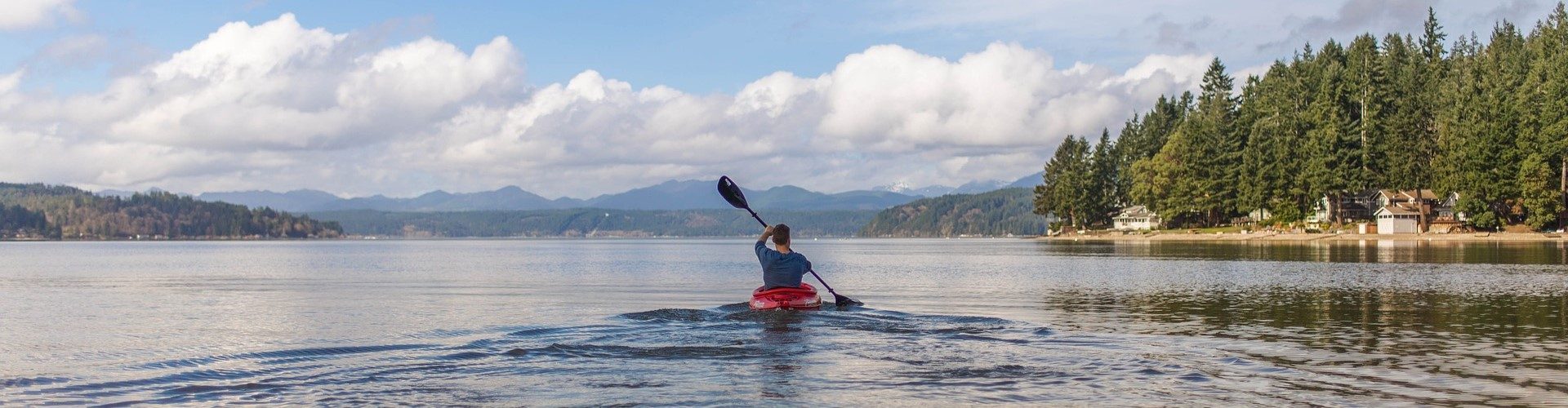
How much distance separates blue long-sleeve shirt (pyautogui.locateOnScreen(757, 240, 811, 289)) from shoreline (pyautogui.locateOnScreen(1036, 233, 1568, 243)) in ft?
295

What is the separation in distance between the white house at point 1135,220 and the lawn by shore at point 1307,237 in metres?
6.81

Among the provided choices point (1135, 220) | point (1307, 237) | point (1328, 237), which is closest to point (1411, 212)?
point (1328, 237)

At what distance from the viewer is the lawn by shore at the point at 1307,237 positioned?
3829 inches

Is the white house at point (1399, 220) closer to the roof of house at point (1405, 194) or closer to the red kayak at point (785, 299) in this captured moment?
the roof of house at point (1405, 194)

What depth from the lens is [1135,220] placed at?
574 feet

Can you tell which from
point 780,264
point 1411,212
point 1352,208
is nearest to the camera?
point 780,264

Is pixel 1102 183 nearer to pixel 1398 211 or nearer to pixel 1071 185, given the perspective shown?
pixel 1071 185

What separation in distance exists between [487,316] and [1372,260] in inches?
2004

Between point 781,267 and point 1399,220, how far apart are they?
114226mm

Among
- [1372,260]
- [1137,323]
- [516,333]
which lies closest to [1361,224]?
[1372,260]

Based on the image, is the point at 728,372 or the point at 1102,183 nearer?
the point at 728,372

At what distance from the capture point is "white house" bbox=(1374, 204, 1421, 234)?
397ft

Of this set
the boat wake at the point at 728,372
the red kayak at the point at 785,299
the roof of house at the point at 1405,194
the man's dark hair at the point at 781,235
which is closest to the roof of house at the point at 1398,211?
the roof of house at the point at 1405,194

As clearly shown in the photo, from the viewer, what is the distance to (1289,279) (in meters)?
43.8
